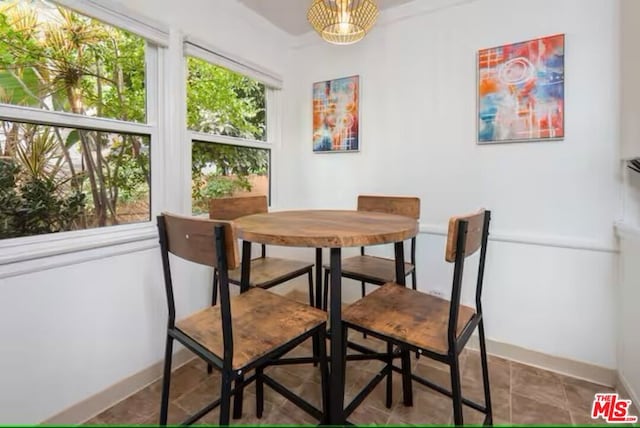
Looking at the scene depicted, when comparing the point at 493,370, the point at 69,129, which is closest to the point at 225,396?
the point at 69,129

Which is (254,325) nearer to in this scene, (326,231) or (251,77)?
(326,231)

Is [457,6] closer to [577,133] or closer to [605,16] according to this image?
[605,16]

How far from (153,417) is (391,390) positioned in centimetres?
116

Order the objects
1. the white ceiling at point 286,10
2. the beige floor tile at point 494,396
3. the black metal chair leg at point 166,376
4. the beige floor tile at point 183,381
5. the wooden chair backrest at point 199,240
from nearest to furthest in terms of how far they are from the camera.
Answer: the wooden chair backrest at point 199,240
the black metal chair leg at point 166,376
the beige floor tile at point 494,396
the beige floor tile at point 183,381
the white ceiling at point 286,10

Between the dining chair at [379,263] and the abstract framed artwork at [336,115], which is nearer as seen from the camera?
the dining chair at [379,263]

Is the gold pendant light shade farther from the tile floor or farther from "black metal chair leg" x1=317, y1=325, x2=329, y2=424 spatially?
the tile floor

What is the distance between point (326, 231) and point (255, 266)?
95 centimetres

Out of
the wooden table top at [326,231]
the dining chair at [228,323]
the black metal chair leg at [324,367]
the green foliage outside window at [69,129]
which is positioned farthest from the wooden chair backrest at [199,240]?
the green foliage outside window at [69,129]

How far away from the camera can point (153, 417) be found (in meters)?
1.56

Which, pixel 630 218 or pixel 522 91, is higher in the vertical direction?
pixel 522 91

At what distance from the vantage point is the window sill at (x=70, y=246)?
133 centimetres

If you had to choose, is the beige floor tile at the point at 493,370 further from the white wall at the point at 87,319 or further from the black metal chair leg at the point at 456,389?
the white wall at the point at 87,319

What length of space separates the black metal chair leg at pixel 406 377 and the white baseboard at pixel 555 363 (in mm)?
824

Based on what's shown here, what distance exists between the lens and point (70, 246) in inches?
58.7
